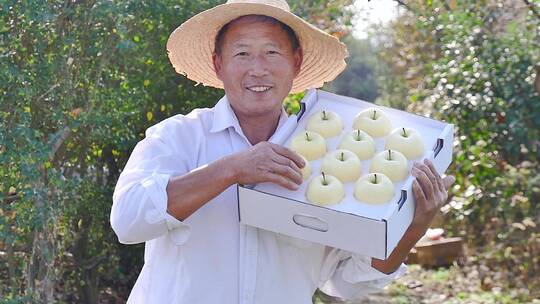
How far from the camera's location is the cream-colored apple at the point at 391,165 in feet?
6.39

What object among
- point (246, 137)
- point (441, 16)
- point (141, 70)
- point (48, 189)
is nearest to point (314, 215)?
point (246, 137)

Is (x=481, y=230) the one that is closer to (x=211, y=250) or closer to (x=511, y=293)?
(x=511, y=293)

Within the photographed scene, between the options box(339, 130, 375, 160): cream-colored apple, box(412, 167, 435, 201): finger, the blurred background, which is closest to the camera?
box(412, 167, 435, 201): finger

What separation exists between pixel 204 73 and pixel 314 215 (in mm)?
813

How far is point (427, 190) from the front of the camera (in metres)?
1.93

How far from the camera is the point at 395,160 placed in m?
1.96

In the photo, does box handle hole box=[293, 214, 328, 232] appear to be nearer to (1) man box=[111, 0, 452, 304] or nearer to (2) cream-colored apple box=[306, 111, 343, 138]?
(1) man box=[111, 0, 452, 304]

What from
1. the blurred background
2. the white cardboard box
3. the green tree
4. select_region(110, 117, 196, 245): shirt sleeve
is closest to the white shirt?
select_region(110, 117, 196, 245): shirt sleeve

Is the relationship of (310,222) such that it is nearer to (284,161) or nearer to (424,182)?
(284,161)

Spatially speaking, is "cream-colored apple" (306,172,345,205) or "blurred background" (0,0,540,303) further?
"blurred background" (0,0,540,303)

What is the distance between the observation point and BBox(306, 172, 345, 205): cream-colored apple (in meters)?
1.87

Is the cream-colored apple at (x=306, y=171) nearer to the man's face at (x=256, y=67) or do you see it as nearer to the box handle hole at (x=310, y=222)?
the box handle hole at (x=310, y=222)

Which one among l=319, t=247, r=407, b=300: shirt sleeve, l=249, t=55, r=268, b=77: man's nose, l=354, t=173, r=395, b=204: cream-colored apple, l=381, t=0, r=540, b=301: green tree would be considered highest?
l=249, t=55, r=268, b=77: man's nose

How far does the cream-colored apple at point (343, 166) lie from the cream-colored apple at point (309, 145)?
1.2 inches
